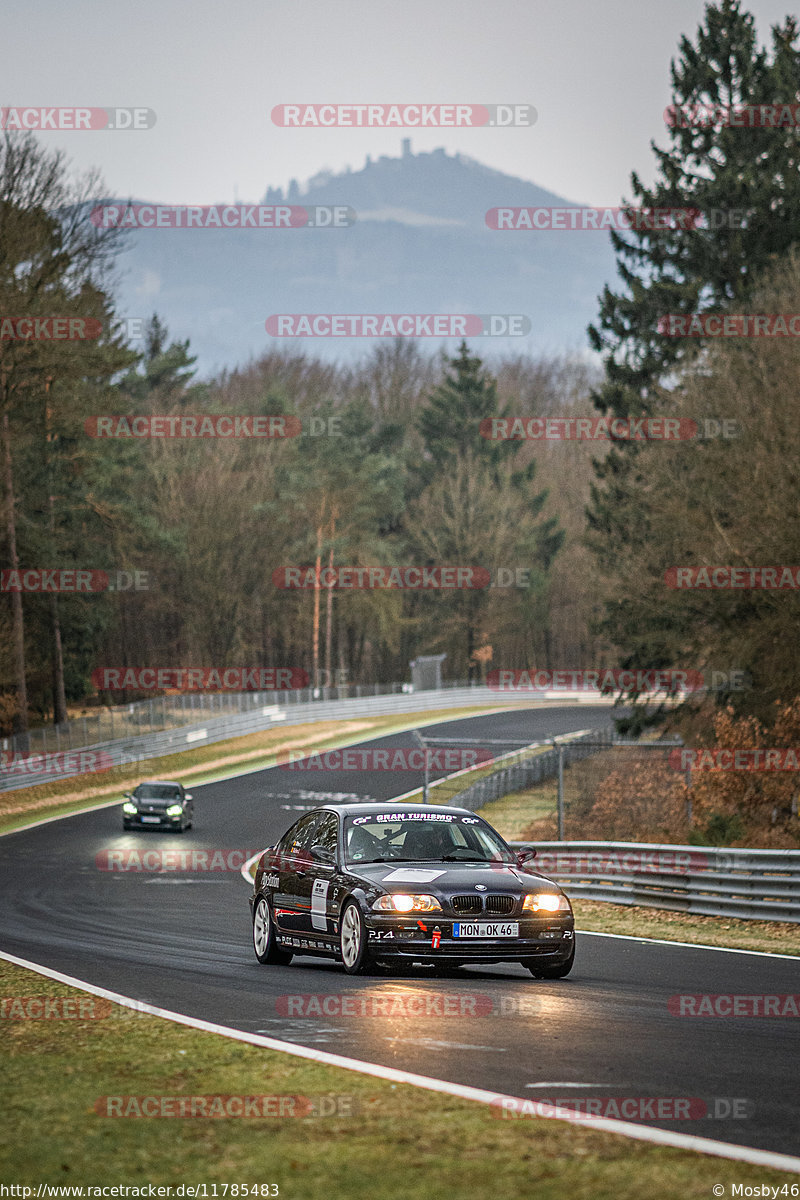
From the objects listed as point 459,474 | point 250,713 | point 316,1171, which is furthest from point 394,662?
point 316,1171

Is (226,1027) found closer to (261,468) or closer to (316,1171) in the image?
(316,1171)

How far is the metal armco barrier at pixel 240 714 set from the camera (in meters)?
48.4

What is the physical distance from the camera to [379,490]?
9125cm

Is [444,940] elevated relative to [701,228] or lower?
lower

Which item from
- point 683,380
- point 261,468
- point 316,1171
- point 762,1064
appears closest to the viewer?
point 316,1171

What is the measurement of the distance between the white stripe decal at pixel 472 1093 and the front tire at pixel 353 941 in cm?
200

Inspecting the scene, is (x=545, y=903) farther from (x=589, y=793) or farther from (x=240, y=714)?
(x=240, y=714)

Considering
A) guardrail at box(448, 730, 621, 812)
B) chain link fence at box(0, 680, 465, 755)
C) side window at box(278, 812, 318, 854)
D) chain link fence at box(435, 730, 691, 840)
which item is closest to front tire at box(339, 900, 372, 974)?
side window at box(278, 812, 318, 854)

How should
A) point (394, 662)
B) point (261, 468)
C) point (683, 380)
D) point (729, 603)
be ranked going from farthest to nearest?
point (394, 662)
point (261, 468)
point (683, 380)
point (729, 603)

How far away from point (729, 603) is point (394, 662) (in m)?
71.5

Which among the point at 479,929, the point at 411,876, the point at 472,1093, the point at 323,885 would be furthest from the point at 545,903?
the point at 472,1093

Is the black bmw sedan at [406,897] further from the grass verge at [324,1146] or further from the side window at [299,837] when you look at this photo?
the grass verge at [324,1146]

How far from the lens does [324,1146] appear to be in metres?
5.91

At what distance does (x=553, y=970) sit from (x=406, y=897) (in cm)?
151
